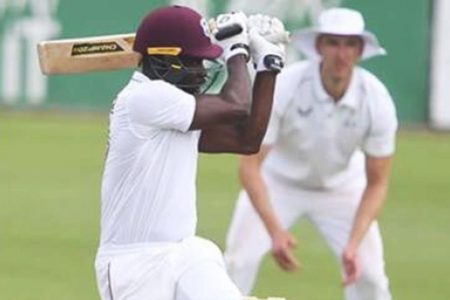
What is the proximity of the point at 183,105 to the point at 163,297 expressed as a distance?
0.77 meters

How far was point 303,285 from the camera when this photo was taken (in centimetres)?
1191

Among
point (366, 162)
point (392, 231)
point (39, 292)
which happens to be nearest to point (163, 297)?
point (366, 162)

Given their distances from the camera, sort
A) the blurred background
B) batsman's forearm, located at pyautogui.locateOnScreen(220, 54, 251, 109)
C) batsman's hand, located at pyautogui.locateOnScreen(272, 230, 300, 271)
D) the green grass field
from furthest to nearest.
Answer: the blurred background, the green grass field, batsman's hand, located at pyautogui.locateOnScreen(272, 230, 300, 271), batsman's forearm, located at pyautogui.locateOnScreen(220, 54, 251, 109)

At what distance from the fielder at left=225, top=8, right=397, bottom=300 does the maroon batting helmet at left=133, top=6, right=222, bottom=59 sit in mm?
2646

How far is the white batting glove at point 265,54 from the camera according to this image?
7.37 metres

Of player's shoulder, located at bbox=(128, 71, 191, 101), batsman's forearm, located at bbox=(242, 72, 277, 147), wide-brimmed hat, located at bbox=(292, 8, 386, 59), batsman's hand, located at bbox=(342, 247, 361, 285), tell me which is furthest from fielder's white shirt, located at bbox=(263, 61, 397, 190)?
player's shoulder, located at bbox=(128, 71, 191, 101)

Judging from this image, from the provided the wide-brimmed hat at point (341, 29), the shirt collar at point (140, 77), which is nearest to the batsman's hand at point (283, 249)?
the wide-brimmed hat at point (341, 29)

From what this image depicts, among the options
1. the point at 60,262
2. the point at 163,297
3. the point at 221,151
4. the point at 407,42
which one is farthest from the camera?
the point at 407,42

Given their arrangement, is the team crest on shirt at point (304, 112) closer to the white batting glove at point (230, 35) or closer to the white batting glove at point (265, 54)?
the white batting glove at point (265, 54)

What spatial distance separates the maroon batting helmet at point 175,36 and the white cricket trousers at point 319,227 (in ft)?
9.91

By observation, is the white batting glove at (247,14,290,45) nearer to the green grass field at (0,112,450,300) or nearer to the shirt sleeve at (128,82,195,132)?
the shirt sleeve at (128,82,195,132)

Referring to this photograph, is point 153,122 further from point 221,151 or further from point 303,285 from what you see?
point 303,285

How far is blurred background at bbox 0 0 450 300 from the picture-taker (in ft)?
40.2

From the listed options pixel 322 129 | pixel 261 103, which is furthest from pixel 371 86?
pixel 261 103
